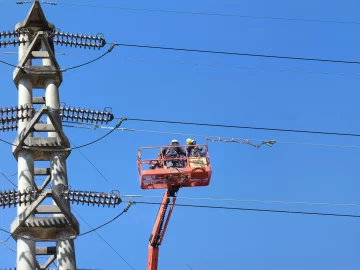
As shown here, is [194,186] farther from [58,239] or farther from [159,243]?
[58,239]

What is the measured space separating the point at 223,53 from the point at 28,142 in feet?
21.3

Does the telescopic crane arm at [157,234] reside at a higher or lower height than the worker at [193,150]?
lower

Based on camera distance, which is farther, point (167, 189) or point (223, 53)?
point (167, 189)

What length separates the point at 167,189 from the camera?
31.9m

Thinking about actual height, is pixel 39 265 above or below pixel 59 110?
below

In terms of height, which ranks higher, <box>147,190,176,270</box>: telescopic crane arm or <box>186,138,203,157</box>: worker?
<box>186,138,203,157</box>: worker

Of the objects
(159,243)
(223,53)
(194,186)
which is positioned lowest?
(159,243)

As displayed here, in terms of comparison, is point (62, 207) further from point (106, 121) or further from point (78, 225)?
point (106, 121)

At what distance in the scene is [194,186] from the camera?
32.0 metres

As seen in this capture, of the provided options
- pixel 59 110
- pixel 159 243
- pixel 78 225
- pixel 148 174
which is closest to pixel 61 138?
pixel 59 110

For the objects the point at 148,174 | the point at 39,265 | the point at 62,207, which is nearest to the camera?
the point at 62,207

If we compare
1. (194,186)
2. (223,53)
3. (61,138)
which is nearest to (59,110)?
(61,138)

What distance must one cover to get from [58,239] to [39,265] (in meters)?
1.57

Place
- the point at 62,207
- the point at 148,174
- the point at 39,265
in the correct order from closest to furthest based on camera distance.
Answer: the point at 62,207 < the point at 39,265 < the point at 148,174
